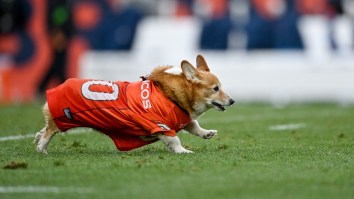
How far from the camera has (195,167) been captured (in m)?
8.60

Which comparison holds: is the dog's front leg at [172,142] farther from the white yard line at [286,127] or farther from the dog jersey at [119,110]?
the white yard line at [286,127]

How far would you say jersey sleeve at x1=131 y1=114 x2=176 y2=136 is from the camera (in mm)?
9672

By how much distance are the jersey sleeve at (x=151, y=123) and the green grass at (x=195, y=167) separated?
0.90ft

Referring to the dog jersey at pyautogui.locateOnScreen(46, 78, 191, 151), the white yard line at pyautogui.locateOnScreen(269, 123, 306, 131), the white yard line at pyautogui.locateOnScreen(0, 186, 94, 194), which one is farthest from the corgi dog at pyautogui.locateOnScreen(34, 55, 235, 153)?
the white yard line at pyautogui.locateOnScreen(269, 123, 306, 131)

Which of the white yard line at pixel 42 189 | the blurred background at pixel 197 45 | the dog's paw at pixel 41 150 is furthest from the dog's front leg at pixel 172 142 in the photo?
the blurred background at pixel 197 45

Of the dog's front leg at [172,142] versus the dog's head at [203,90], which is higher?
the dog's head at [203,90]

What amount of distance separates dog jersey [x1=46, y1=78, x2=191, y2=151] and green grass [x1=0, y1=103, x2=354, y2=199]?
0.27m

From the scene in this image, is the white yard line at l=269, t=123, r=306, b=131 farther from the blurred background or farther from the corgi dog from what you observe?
the blurred background

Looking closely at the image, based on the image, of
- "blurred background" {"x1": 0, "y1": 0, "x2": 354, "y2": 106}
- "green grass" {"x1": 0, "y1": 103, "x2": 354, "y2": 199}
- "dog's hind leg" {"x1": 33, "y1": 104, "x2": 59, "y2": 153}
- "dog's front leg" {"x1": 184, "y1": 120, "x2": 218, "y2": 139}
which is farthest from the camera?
"blurred background" {"x1": 0, "y1": 0, "x2": 354, "y2": 106}

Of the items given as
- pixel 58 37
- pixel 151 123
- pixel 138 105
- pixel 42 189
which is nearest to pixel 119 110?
pixel 138 105

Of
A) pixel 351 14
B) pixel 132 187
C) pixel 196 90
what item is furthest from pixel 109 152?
pixel 351 14

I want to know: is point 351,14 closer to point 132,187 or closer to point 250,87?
point 250,87

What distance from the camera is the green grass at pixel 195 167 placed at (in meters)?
7.41

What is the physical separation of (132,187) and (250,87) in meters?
14.7
